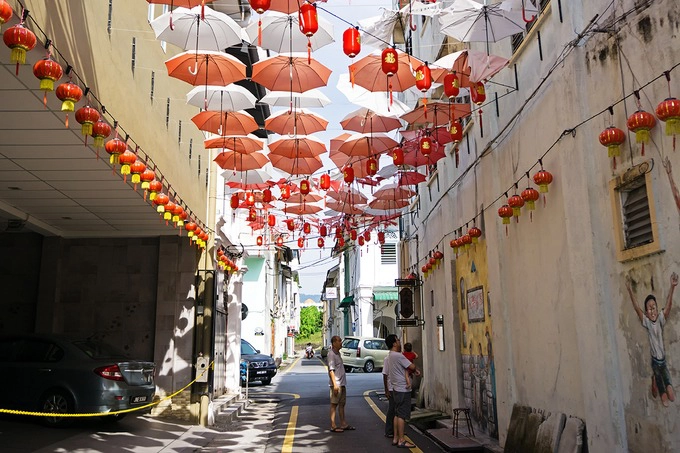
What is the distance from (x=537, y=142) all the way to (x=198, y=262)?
8.72m

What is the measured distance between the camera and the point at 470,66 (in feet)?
29.4

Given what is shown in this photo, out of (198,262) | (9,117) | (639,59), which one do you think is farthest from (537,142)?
(198,262)

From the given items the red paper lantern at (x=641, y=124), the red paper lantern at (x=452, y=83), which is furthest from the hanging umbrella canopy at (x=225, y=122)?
the red paper lantern at (x=641, y=124)

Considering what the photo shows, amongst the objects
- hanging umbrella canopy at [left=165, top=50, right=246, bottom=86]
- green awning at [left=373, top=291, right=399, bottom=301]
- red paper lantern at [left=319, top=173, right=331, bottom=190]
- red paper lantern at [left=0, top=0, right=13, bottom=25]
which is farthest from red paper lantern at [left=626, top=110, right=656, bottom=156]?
green awning at [left=373, top=291, right=399, bottom=301]

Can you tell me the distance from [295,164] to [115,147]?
6.03m

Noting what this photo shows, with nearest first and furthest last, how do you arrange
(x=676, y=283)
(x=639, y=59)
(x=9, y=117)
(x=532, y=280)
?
(x=676, y=283), (x=639, y=59), (x=9, y=117), (x=532, y=280)

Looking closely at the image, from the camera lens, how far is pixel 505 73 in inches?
387

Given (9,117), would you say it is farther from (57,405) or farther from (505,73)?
(505,73)

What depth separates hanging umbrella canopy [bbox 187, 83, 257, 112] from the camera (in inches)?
429

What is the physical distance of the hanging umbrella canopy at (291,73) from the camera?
390 inches

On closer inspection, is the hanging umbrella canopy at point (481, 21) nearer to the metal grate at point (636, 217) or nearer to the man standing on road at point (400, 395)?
the metal grate at point (636, 217)

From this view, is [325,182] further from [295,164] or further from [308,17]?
[308,17]

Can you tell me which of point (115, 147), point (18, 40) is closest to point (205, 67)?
point (115, 147)

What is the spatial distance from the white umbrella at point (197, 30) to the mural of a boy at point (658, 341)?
7.17 metres
